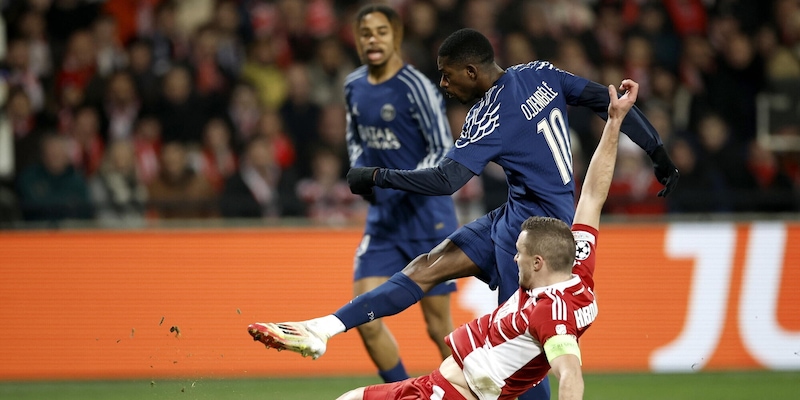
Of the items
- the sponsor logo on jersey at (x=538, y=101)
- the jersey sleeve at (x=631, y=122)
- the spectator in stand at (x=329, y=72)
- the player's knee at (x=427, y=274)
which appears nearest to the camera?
the sponsor logo on jersey at (x=538, y=101)

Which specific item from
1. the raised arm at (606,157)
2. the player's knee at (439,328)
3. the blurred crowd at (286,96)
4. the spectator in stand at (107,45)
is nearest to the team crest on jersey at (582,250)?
the raised arm at (606,157)

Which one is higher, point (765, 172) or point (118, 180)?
point (765, 172)

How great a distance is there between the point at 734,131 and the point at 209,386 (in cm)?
690

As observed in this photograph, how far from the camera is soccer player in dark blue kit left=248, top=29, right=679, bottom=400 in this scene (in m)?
5.16

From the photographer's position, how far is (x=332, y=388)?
8.15 m

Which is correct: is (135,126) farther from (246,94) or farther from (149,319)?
(149,319)

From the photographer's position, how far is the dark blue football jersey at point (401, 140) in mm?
6754

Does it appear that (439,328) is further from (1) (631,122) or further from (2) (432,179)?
(1) (631,122)

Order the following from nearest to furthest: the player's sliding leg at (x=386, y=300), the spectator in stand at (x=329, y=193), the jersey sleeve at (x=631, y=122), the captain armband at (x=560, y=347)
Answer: the captain armband at (x=560, y=347), the player's sliding leg at (x=386, y=300), the jersey sleeve at (x=631, y=122), the spectator in stand at (x=329, y=193)

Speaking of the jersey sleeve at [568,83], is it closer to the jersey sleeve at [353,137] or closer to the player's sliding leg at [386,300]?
the player's sliding leg at [386,300]

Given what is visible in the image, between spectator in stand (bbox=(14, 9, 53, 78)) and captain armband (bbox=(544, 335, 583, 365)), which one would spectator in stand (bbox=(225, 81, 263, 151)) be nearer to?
spectator in stand (bbox=(14, 9, 53, 78))

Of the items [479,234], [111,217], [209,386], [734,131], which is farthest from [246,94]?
[479,234]

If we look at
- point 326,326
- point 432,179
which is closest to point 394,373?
point 326,326

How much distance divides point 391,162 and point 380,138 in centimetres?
17
